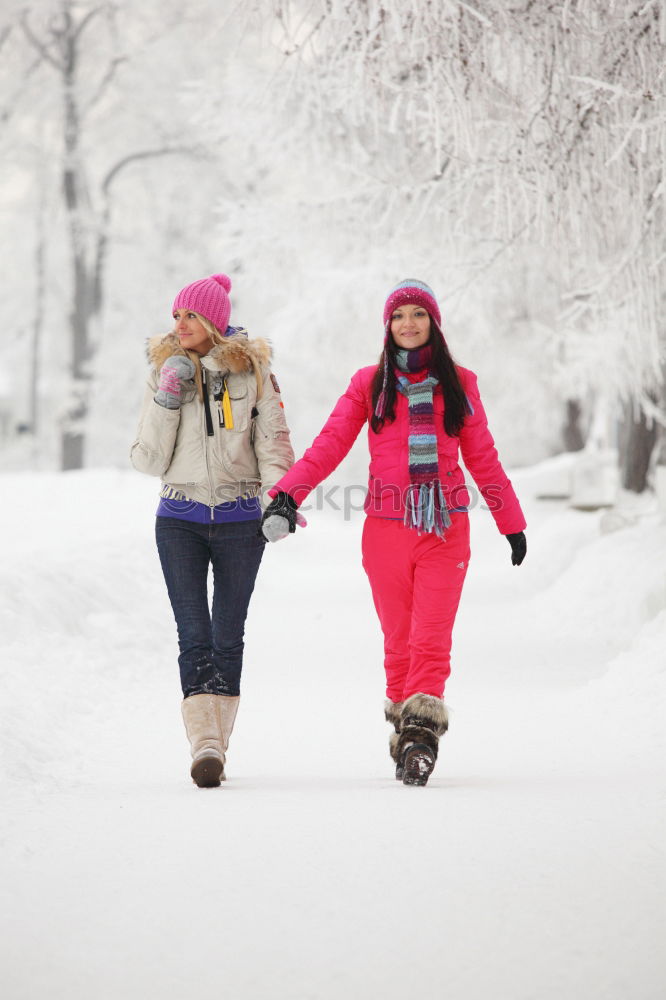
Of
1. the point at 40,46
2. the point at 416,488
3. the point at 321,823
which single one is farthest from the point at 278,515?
the point at 40,46

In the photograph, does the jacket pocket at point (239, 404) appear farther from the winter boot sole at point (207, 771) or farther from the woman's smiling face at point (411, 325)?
the winter boot sole at point (207, 771)

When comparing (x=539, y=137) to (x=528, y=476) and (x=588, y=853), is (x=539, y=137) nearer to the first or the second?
(x=588, y=853)

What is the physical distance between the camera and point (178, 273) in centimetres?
2806

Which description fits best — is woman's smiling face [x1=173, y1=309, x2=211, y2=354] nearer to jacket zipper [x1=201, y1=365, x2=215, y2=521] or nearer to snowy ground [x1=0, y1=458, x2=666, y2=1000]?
jacket zipper [x1=201, y1=365, x2=215, y2=521]

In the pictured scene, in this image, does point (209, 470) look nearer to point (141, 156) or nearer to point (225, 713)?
point (225, 713)

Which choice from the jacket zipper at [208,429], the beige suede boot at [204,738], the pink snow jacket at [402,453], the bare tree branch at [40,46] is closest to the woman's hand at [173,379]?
the jacket zipper at [208,429]

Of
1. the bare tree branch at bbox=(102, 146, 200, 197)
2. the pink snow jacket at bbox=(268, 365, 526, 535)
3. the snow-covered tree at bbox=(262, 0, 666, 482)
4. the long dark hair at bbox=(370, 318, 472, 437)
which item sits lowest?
the pink snow jacket at bbox=(268, 365, 526, 535)

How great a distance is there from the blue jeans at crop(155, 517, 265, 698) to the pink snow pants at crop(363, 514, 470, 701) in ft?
1.87

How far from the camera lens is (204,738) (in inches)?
194

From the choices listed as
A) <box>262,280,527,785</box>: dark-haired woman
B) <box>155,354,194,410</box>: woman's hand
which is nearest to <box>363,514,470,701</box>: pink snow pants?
<box>262,280,527,785</box>: dark-haired woman

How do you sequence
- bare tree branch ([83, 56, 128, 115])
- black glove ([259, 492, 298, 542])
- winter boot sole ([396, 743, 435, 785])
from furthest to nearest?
bare tree branch ([83, 56, 128, 115]) < winter boot sole ([396, 743, 435, 785]) < black glove ([259, 492, 298, 542])

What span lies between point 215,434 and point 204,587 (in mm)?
677

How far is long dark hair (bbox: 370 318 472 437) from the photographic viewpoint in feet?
16.8

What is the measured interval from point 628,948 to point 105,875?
1554 mm
